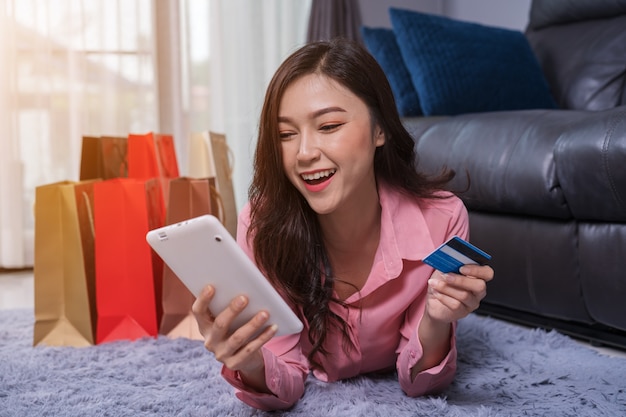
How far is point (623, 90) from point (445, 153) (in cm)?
75

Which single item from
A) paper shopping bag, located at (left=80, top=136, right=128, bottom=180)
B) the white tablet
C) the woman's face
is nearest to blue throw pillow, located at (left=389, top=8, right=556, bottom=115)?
paper shopping bag, located at (left=80, top=136, right=128, bottom=180)

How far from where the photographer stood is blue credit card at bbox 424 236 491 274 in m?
0.94

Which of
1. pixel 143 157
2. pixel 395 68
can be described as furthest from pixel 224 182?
pixel 395 68

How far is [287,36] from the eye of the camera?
10.5ft

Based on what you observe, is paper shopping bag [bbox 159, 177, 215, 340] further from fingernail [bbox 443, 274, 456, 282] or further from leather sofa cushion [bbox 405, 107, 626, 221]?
fingernail [bbox 443, 274, 456, 282]

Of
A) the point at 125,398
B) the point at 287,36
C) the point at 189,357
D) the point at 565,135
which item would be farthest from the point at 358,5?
the point at 125,398

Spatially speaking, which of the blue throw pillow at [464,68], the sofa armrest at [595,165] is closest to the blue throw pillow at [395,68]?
the blue throw pillow at [464,68]

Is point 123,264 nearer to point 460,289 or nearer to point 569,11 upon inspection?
point 460,289

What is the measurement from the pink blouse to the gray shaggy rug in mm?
36

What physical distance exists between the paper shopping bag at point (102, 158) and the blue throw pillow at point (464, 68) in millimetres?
895

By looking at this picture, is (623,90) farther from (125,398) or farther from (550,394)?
(125,398)

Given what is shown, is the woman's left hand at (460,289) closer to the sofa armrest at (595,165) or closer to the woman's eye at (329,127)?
the woman's eye at (329,127)

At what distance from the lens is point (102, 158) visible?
1.88 meters

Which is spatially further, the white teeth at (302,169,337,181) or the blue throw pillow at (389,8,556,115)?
the blue throw pillow at (389,8,556,115)
